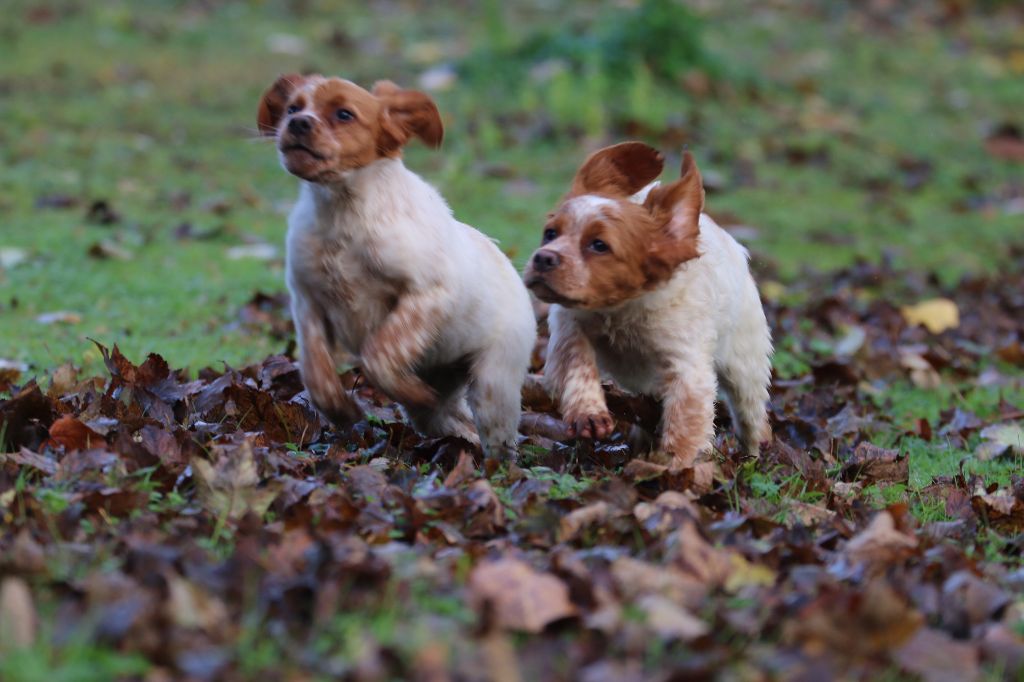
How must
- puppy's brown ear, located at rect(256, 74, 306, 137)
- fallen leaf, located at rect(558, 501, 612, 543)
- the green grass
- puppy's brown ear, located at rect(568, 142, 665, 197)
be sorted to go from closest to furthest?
fallen leaf, located at rect(558, 501, 612, 543) < puppy's brown ear, located at rect(256, 74, 306, 137) < puppy's brown ear, located at rect(568, 142, 665, 197) < the green grass

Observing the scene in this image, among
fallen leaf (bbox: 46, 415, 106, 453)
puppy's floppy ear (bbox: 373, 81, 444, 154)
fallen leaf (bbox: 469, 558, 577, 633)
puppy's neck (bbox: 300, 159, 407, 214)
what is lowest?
fallen leaf (bbox: 46, 415, 106, 453)

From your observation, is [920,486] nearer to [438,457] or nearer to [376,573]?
[438,457]

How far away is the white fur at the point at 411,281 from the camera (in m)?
4.77

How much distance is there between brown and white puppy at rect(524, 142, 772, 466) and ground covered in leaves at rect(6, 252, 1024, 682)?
0.83 feet

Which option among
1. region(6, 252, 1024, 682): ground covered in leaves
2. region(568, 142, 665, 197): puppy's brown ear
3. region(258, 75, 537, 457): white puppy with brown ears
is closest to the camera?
region(6, 252, 1024, 682): ground covered in leaves

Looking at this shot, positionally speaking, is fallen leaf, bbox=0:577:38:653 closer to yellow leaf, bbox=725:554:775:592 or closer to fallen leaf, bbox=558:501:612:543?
fallen leaf, bbox=558:501:612:543

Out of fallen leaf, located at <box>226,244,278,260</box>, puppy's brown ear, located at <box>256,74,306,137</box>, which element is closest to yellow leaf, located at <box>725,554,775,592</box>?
puppy's brown ear, located at <box>256,74,306,137</box>

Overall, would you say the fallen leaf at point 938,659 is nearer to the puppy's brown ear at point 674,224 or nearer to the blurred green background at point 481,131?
the puppy's brown ear at point 674,224

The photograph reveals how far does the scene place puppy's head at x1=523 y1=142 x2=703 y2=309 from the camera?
188 inches

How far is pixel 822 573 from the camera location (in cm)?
368

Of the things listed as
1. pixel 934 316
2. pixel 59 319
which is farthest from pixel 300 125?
pixel 934 316

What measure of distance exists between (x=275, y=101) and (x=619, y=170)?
1.30m

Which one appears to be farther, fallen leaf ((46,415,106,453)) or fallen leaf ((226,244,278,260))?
fallen leaf ((226,244,278,260))

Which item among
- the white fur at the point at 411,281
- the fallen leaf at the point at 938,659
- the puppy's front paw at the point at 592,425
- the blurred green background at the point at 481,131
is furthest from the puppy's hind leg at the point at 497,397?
the fallen leaf at the point at 938,659
